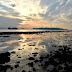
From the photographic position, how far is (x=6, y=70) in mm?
9992

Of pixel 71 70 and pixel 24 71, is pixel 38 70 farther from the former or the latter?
pixel 71 70

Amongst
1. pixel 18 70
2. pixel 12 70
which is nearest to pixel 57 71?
pixel 18 70

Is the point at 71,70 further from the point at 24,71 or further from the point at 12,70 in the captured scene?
the point at 12,70

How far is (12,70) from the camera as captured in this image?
10070mm

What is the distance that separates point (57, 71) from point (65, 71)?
103 centimetres

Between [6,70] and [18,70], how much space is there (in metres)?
1.49

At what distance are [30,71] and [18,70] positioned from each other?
1571mm

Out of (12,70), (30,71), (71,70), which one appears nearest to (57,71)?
(71,70)

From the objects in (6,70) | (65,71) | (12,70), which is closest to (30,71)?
(12,70)

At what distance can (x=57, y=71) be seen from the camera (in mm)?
10094

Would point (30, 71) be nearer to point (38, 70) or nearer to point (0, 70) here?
point (38, 70)

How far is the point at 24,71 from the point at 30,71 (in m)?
0.75

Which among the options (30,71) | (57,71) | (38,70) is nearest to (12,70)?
(30,71)

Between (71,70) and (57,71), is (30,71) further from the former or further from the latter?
(71,70)
